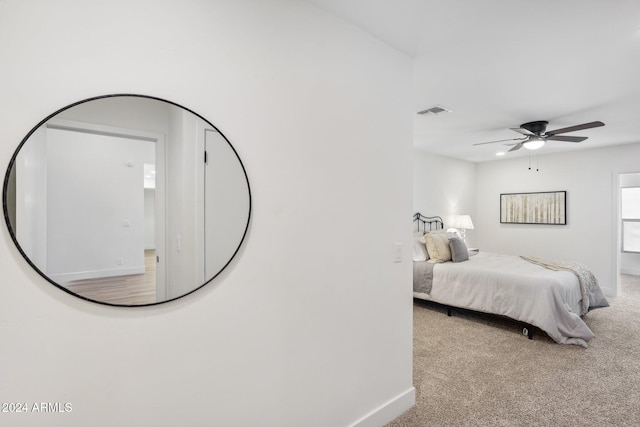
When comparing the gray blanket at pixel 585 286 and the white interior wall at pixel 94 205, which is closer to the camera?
the white interior wall at pixel 94 205

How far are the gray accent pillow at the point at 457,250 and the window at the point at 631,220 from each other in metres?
5.45

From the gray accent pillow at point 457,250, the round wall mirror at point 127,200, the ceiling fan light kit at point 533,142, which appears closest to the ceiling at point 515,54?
the ceiling fan light kit at point 533,142

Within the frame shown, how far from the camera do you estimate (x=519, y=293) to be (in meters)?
3.52

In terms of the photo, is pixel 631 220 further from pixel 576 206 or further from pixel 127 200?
pixel 127 200

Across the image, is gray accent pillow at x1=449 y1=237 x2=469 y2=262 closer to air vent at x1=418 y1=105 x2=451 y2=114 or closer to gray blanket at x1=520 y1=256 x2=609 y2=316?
gray blanket at x1=520 y1=256 x2=609 y2=316

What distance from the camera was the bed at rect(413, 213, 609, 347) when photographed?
10.7ft

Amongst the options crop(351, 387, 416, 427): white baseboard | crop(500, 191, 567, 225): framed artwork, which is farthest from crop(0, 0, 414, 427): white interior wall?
crop(500, 191, 567, 225): framed artwork

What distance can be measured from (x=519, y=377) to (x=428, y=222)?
11.1 ft

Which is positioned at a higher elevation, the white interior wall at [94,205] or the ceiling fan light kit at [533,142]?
the ceiling fan light kit at [533,142]

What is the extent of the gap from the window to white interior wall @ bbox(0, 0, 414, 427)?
7986mm

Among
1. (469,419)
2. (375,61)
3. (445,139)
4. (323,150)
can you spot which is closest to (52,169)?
(323,150)

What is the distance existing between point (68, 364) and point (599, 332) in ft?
15.8

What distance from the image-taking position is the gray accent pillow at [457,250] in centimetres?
445

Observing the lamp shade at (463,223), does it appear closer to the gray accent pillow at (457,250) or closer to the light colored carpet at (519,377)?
the gray accent pillow at (457,250)
